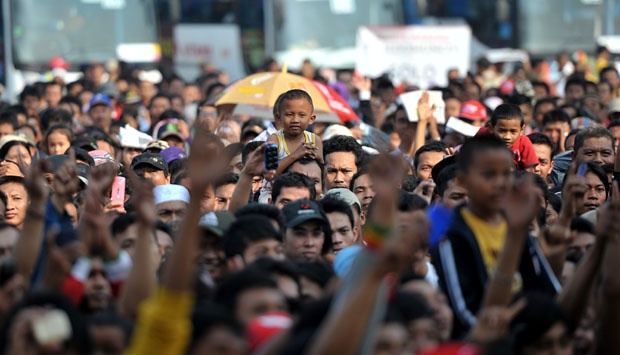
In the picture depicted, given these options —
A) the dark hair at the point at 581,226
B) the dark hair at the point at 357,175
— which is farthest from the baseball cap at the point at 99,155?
the dark hair at the point at 581,226

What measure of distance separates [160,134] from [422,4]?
14.6 metres

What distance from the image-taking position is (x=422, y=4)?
26.9 metres

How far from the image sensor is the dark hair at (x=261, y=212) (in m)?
7.30

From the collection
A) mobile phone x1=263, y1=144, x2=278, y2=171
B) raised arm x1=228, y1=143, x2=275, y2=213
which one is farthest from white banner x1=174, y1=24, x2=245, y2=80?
raised arm x1=228, y1=143, x2=275, y2=213

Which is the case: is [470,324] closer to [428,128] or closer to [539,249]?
[539,249]

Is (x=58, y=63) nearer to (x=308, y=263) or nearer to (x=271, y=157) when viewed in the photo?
(x=271, y=157)

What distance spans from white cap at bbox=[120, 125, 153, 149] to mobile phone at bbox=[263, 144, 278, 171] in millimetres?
3513

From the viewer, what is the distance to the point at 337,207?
26.0 ft

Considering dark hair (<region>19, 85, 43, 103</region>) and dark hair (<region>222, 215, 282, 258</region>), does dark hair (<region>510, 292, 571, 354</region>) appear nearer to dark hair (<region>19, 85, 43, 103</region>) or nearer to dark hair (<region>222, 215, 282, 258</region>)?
dark hair (<region>222, 215, 282, 258</region>)

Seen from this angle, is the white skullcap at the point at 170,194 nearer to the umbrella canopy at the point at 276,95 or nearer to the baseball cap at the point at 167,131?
the umbrella canopy at the point at 276,95

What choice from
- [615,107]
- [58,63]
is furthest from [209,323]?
[58,63]

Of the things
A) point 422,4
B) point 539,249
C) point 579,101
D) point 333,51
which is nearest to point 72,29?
point 333,51

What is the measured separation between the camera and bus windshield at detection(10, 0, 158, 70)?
2405 centimetres

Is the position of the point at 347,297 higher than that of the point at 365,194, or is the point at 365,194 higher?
the point at 347,297
